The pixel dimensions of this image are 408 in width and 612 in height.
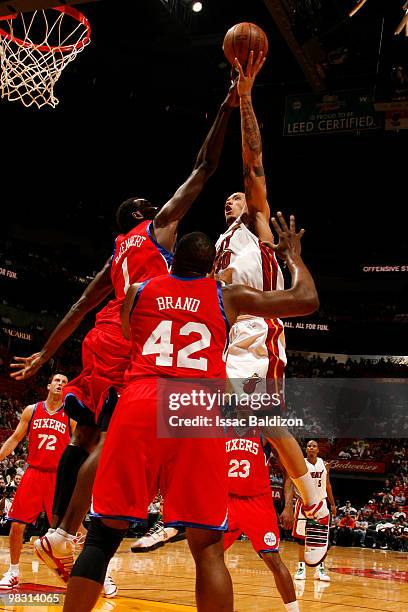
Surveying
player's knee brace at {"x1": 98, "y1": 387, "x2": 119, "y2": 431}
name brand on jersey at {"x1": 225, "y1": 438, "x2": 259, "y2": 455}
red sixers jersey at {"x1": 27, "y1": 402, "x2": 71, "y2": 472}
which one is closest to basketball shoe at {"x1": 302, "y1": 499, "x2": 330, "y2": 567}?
name brand on jersey at {"x1": 225, "y1": 438, "x2": 259, "y2": 455}

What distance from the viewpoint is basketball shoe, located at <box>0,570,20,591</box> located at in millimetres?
5894

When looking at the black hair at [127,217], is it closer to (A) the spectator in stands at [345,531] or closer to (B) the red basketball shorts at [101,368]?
(B) the red basketball shorts at [101,368]

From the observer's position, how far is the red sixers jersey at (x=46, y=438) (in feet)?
23.9

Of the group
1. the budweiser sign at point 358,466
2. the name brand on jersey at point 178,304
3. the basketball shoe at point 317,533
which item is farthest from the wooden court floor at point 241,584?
the budweiser sign at point 358,466

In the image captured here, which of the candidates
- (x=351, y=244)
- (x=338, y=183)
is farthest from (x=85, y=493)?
(x=351, y=244)

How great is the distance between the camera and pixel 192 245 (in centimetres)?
319

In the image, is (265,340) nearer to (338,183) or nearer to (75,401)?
(75,401)

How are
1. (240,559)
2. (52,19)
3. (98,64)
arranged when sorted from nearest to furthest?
(240,559)
(52,19)
(98,64)

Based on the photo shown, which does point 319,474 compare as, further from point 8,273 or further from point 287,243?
point 8,273

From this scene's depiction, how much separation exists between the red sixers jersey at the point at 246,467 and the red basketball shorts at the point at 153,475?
193 cm

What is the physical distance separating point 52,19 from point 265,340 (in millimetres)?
9699

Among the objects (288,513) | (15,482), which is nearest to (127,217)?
(288,513)

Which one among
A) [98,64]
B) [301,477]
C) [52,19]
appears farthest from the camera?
[98,64]

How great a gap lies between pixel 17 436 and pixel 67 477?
400 centimetres
